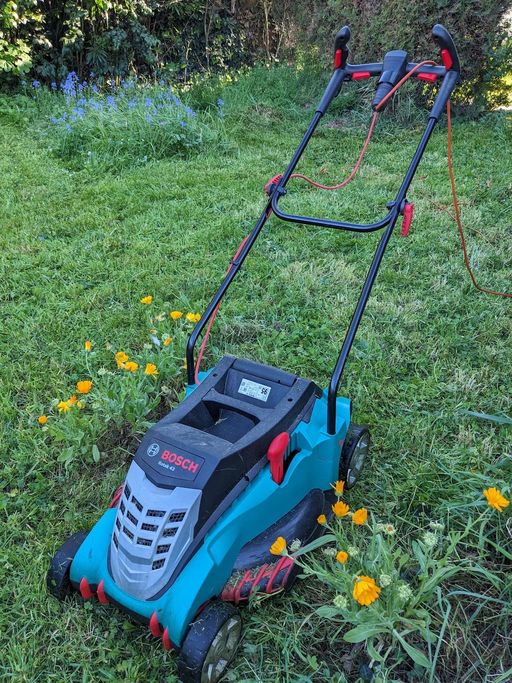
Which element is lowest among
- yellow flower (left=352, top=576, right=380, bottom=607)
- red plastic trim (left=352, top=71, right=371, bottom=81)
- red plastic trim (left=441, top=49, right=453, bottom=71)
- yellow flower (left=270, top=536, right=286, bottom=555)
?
yellow flower (left=270, top=536, right=286, bottom=555)

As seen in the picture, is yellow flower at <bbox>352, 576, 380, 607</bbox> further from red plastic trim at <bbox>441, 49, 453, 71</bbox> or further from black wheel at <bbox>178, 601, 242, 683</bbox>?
red plastic trim at <bbox>441, 49, 453, 71</bbox>

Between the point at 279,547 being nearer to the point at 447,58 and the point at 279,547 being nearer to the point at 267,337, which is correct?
the point at 267,337

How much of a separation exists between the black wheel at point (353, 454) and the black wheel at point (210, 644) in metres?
0.61

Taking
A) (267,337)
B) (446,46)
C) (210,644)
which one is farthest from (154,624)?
(446,46)

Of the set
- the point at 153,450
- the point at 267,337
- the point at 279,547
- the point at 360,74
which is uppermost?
the point at 360,74

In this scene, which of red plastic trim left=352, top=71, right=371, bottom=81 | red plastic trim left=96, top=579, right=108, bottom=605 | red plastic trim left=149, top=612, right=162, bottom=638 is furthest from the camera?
red plastic trim left=352, top=71, right=371, bottom=81

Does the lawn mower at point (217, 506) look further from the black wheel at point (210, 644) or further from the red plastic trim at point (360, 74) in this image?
the red plastic trim at point (360, 74)

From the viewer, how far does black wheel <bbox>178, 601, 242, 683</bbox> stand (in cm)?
137

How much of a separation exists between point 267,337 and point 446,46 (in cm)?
142

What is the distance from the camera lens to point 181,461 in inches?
58.9

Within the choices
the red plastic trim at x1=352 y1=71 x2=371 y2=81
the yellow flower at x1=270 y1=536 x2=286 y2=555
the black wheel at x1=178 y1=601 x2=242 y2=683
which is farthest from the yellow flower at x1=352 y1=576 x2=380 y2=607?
the red plastic trim at x1=352 y1=71 x2=371 y2=81

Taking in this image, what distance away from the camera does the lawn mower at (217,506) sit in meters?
1.43

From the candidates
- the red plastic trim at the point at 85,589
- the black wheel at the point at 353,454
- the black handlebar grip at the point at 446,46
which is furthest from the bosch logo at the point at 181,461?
the black handlebar grip at the point at 446,46

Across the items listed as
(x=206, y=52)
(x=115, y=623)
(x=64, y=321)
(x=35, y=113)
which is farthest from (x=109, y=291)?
(x=206, y=52)
